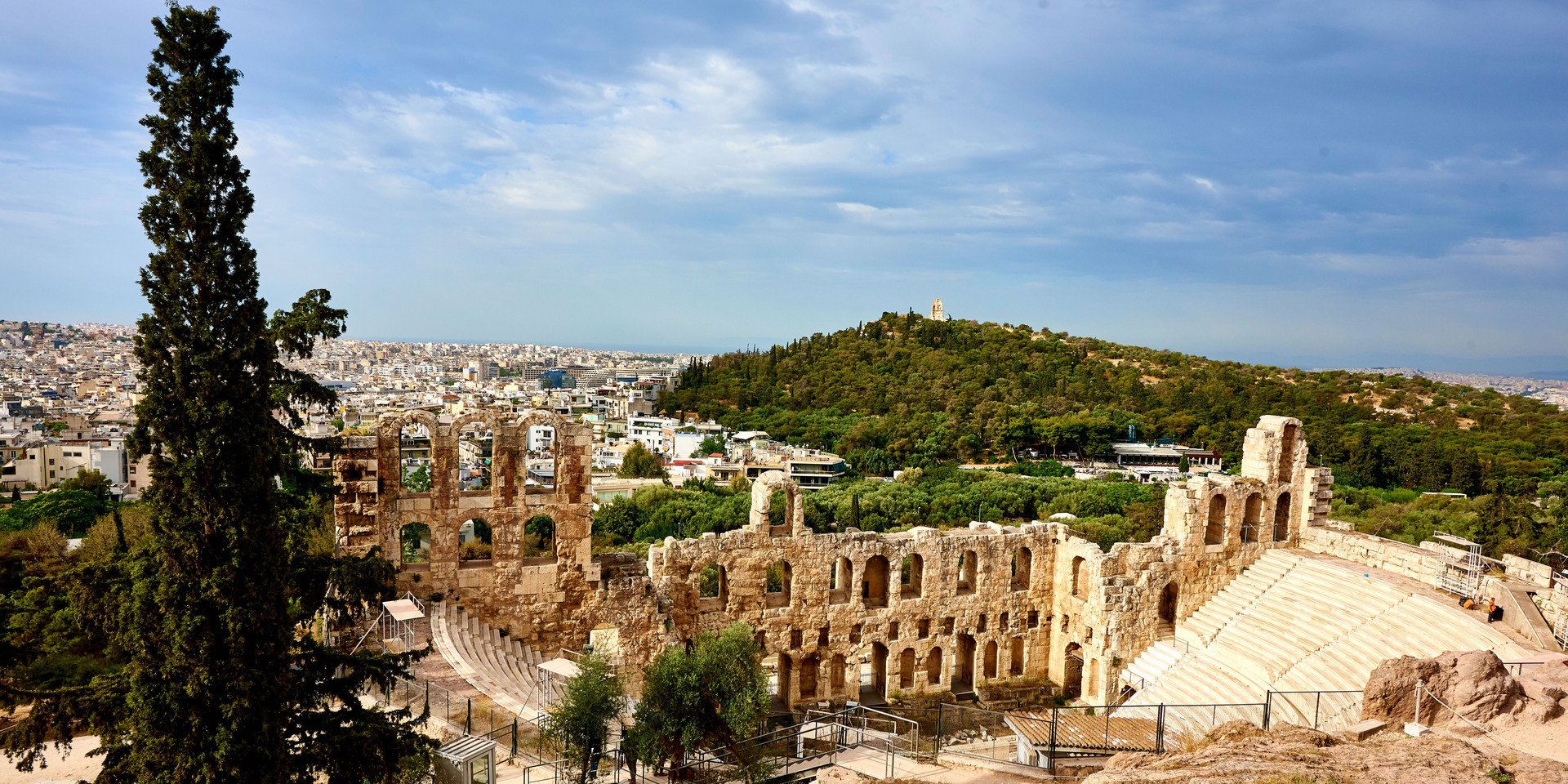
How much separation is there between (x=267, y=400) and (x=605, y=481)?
6823 cm

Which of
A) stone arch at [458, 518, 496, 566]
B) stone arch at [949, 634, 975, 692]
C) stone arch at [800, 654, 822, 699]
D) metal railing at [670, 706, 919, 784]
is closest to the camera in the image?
metal railing at [670, 706, 919, 784]

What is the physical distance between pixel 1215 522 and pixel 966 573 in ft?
25.1

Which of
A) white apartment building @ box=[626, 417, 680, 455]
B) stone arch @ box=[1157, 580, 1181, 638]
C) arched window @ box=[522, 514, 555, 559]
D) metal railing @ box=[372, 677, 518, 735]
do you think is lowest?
arched window @ box=[522, 514, 555, 559]

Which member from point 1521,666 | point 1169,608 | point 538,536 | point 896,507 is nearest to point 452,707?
point 1521,666

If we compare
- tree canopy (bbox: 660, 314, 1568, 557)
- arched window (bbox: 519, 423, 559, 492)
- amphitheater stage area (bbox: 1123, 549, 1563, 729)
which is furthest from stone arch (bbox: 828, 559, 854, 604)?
arched window (bbox: 519, 423, 559, 492)

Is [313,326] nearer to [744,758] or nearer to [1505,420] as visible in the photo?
[744,758]

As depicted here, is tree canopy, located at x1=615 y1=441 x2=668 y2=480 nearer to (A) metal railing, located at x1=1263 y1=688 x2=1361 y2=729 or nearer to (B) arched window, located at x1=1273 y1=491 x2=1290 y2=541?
(B) arched window, located at x1=1273 y1=491 x2=1290 y2=541

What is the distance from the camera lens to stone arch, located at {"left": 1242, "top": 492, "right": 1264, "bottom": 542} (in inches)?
977

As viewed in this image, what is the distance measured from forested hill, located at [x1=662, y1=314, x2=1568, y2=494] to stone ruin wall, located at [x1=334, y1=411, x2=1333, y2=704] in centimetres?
3740

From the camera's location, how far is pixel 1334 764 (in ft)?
30.7

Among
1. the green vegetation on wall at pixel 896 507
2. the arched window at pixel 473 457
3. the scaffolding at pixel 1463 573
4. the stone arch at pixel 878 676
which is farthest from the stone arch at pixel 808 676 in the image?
the arched window at pixel 473 457

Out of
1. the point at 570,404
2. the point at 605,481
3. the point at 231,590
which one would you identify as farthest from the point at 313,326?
the point at 570,404

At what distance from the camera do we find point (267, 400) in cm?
→ 940

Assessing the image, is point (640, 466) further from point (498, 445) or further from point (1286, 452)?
point (498, 445)
